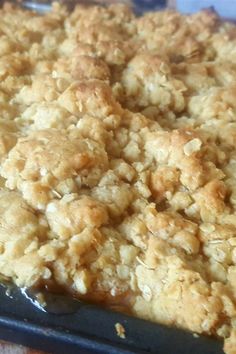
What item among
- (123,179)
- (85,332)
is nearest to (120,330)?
(85,332)

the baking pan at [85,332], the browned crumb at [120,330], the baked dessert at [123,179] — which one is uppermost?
the baked dessert at [123,179]

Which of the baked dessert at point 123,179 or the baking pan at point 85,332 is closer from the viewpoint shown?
the baking pan at point 85,332

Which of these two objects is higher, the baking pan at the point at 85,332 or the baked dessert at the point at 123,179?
the baked dessert at the point at 123,179

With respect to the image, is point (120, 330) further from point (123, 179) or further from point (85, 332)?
point (123, 179)

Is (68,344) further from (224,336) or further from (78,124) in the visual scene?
(78,124)

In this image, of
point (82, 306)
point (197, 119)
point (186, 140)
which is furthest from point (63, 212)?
point (197, 119)
